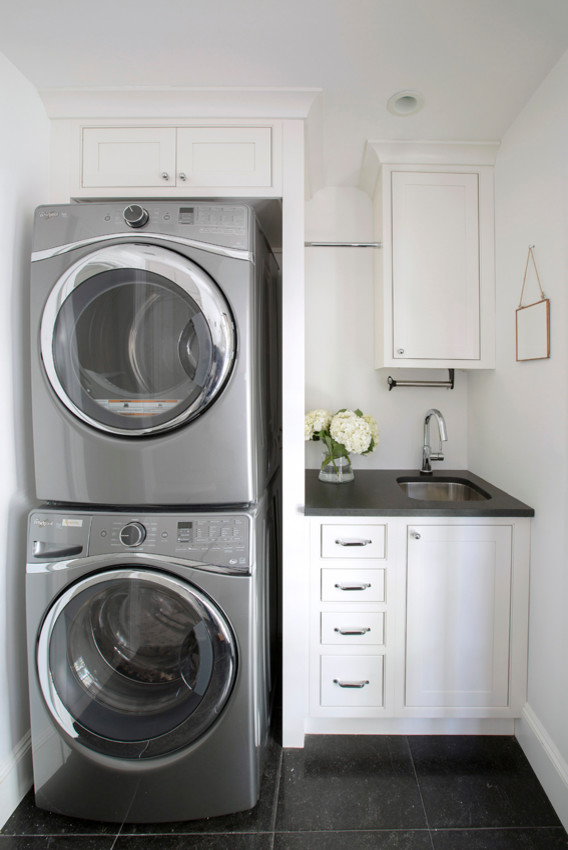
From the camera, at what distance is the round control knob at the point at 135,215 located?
1.37 m

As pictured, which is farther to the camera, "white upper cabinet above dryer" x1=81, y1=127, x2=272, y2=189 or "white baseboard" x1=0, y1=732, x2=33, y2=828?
"white upper cabinet above dryer" x1=81, y1=127, x2=272, y2=189

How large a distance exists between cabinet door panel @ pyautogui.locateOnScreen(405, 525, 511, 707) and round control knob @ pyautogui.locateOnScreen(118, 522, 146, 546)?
970 mm

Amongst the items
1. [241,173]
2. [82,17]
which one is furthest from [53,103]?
[241,173]

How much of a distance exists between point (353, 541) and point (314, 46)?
1634 millimetres

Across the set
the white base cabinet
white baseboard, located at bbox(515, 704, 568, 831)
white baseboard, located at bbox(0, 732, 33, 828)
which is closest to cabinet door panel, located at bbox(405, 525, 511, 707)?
the white base cabinet

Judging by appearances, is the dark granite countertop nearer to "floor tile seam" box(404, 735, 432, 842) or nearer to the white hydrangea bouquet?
the white hydrangea bouquet

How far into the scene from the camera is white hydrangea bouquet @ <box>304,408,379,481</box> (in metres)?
1.95

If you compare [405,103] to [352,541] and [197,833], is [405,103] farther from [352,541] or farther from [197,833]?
[197,833]

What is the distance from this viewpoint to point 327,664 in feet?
5.71

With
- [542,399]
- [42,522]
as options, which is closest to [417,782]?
[542,399]

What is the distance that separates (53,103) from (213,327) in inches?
41.6

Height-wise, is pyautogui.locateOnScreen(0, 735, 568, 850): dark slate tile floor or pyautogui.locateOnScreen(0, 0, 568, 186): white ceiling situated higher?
pyautogui.locateOnScreen(0, 0, 568, 186): white ceiling

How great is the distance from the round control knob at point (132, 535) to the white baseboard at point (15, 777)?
0.84 m

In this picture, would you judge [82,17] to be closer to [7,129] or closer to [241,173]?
[7,129]
